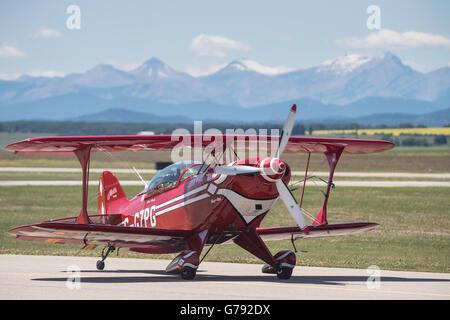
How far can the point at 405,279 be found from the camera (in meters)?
14.2

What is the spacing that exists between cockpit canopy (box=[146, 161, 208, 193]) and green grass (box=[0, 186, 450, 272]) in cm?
435

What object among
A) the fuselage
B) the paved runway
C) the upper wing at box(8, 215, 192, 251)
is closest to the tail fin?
the paved runway

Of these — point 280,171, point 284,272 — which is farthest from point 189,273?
point 280,171

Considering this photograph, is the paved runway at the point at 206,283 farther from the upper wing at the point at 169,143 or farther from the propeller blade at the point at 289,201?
the upper wing at the point at 169,143

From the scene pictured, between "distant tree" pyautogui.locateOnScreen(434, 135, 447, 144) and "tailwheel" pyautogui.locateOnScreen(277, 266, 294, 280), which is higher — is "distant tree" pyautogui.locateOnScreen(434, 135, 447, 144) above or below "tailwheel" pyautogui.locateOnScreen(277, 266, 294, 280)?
above

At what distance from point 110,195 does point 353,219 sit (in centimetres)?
1433

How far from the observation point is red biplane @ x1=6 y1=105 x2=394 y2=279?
12930mm

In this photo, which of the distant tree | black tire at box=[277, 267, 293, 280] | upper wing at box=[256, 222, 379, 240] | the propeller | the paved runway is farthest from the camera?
the distant tree

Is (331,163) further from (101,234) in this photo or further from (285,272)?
(101,234)

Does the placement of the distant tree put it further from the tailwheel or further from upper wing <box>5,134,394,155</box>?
the tailwheel

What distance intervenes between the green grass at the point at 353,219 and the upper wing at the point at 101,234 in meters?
4.65

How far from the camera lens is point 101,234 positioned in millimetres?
13523

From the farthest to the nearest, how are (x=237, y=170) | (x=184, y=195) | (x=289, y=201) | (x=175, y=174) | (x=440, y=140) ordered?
(x=440, y=140)
(x=175, y=174)
(x=184, y=195)
(x=237, y=170)
(x=289, y=201)
